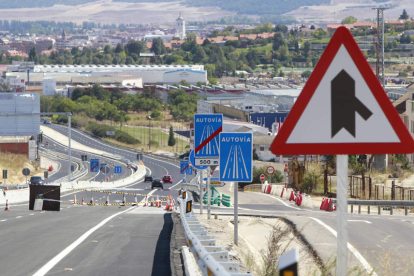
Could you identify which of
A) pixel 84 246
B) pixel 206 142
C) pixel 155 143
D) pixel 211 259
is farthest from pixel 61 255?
pixel 155 143

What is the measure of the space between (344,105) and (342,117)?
0.31 feet

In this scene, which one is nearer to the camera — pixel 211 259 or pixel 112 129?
pixel 211 259

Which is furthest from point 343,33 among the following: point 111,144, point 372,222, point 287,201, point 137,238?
point 111,144

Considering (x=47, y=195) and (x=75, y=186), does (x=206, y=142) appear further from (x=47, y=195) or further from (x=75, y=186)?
(x=75, y=186)

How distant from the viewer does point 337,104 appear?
220 inches

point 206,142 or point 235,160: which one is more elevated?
point 206,142

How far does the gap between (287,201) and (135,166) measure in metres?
56.3

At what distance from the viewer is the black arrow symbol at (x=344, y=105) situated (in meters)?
5.58

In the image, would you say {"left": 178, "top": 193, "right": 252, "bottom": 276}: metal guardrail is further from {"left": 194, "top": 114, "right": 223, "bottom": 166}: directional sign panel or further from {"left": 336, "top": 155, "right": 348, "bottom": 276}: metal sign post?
{"left": 194, "top": 114, "right": 223, "bottom": 166}: directional sign panel

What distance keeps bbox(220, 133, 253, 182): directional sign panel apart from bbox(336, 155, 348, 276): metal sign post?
9028mm

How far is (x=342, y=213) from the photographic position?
564cm

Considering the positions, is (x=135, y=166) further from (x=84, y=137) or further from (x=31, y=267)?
Answer: (x=31, y=267)

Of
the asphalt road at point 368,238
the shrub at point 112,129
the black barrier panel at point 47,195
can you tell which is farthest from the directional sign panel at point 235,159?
the shrub at point 112,129

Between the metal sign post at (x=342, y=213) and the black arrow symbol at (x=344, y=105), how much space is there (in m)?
0.27
